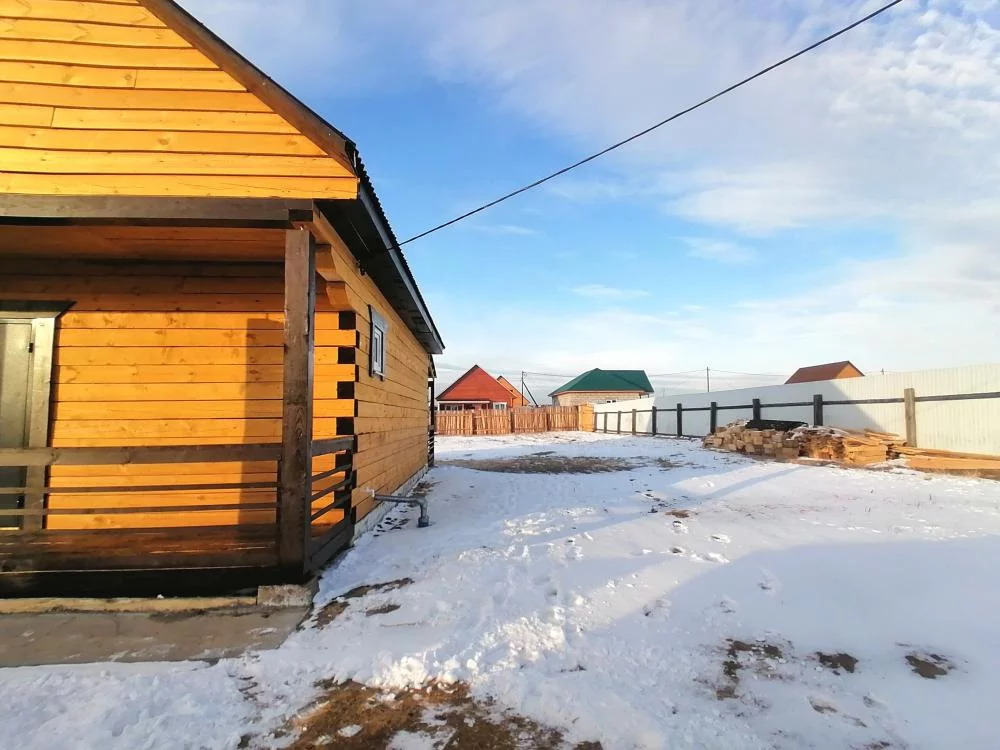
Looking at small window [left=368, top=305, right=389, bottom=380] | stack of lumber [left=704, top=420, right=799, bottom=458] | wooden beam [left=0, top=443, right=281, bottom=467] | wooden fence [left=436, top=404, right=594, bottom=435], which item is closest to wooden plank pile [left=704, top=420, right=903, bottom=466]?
stack of lumber [left=704, top=420, right=799, bottom=458]

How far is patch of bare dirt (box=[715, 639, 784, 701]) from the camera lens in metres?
2.61

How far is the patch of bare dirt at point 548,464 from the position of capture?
469 inches

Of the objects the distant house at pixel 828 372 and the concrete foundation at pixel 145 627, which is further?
the distant house at pixel 828 372

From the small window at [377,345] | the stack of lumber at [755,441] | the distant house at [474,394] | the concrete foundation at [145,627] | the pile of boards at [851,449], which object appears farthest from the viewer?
the distant house at [474,394]

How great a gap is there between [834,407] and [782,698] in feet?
40.6

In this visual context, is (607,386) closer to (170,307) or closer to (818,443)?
(818,443)

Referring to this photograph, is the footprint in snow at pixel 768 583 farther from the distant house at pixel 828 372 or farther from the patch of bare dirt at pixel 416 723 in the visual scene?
the distant house at pixel 828 372

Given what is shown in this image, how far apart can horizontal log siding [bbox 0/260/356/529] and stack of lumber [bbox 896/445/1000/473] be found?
1039cm

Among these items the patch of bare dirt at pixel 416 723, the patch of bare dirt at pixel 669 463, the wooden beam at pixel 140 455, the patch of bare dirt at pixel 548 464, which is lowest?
the patch of bare dirt at pixel 548 464

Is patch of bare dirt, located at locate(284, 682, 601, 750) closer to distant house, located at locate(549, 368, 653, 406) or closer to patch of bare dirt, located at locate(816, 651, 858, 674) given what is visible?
patch of bare dirt, located at locate(816, 651, 858, 674)

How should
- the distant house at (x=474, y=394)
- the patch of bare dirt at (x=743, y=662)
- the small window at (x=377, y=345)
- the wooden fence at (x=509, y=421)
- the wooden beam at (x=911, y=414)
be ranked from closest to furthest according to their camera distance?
1. the patch of bare dirt at (x=743, y=662)
2. the small window at (x=377, y=345)
3. the wooden beam at (x=911, y=414)
4. the wooden fence at (x=509, y=421)
5. the distant house at (x=474, y=394)

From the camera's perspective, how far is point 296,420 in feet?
12.3

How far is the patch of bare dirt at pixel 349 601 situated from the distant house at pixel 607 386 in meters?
47.3

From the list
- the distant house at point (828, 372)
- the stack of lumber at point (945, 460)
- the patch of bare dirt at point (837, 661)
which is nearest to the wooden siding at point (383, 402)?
the patch of bare dirt at point (837, 661)
